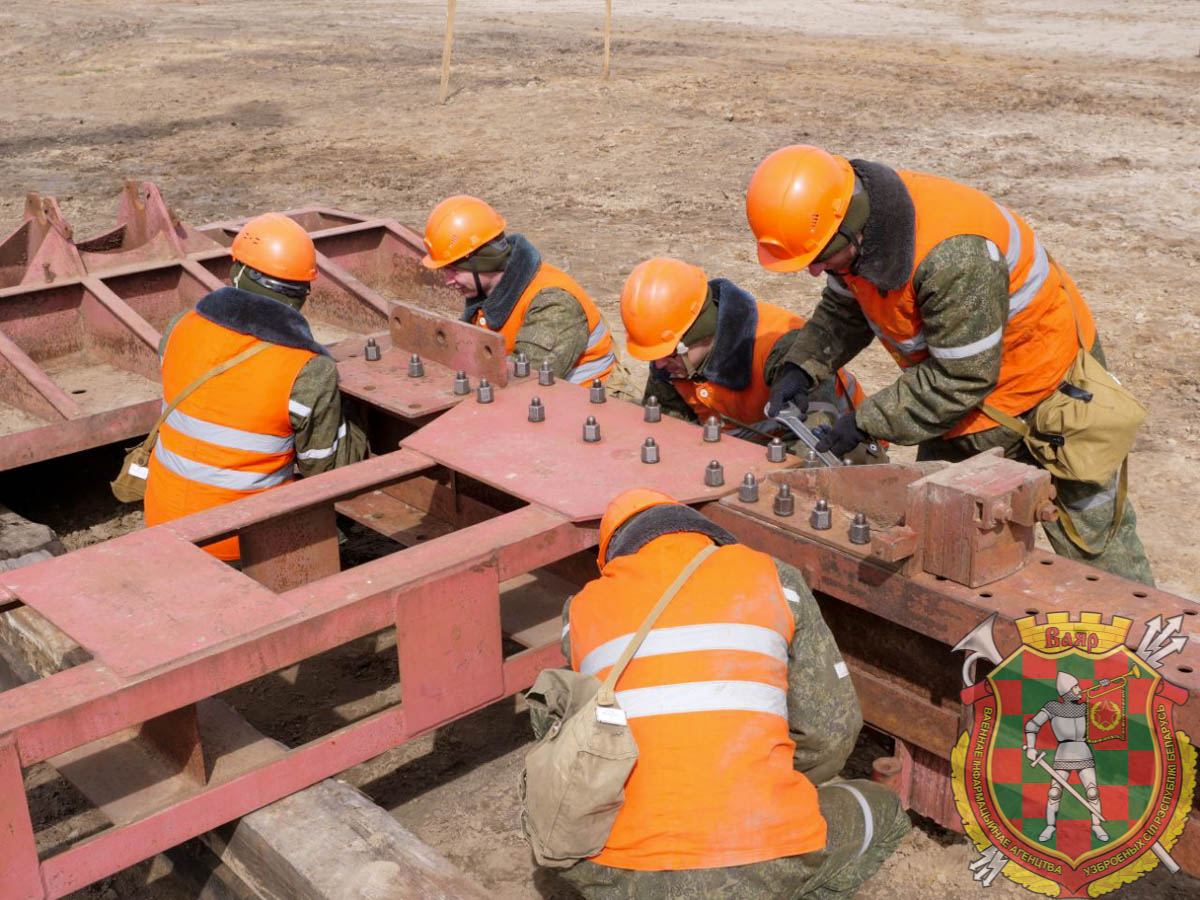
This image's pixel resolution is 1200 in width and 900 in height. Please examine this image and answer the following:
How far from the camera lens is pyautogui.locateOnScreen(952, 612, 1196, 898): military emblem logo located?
3.28 meters

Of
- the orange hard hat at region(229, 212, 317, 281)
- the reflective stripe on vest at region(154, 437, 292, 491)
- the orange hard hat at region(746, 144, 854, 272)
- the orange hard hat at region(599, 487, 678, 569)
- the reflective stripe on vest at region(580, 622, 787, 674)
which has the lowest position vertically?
the reflective stripe on vest at region(154, 437, 292, 491)

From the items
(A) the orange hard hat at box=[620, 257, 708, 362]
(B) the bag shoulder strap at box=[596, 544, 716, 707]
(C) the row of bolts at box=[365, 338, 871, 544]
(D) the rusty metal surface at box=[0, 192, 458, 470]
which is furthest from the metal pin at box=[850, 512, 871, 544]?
(D) the rusty metal surface at box=[0, 192, 458, 470]

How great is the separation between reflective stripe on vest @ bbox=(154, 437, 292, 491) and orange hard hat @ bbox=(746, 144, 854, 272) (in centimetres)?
195

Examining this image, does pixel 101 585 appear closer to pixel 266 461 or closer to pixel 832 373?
pixel 266 461

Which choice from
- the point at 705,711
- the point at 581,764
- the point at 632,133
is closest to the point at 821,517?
the point at 705,711

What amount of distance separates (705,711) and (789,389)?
6.92ft

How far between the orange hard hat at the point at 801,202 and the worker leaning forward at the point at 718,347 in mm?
678

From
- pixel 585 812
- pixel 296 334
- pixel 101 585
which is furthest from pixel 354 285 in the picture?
pixel 585 812

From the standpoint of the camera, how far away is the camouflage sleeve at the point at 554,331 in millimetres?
5562

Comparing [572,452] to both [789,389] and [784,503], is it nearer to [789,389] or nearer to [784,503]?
[784,503]

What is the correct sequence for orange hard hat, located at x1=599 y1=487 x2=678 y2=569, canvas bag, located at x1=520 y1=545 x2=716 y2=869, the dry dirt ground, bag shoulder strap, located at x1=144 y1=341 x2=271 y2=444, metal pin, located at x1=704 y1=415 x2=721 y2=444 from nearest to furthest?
canvas bag, located at x1=520 y1=545 x2=716 y2=869
orange hard hat, located at x1=599 y1=487 x2=678 y2=569
metal pin, located at x1=704 y1=415 x2=721 y2=444
bag shoulder strap, located at x1=144 y1=341 x2=271 y2=444
the dry dirt ground

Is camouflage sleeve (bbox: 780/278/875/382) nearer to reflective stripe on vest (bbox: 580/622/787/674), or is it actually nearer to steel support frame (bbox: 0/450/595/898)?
steel support frame (bbox: 0/450/595/898)

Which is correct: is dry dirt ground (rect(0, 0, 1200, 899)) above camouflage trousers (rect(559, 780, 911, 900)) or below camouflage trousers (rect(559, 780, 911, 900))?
below

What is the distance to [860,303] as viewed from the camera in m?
4.58
